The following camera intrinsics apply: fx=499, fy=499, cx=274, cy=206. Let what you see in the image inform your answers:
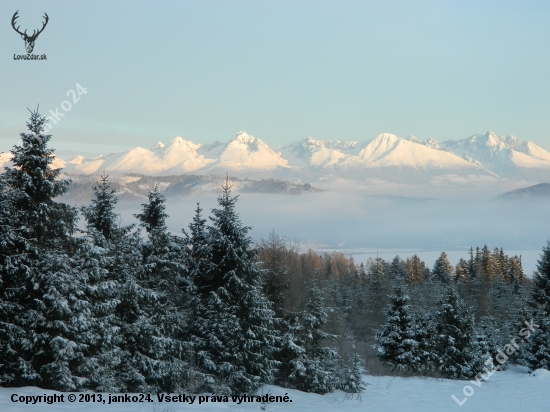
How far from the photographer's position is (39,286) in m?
17.2

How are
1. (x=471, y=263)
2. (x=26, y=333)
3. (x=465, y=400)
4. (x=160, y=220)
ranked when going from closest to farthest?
(x=26, y=333), (x=465, y=400), (x=160, y=220), (x=471, y=263)

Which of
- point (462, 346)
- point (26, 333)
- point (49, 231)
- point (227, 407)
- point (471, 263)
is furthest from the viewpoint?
point (471, 263)

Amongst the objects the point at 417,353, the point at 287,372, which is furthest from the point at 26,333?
the point at 417,353

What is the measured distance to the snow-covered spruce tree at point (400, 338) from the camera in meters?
34.5

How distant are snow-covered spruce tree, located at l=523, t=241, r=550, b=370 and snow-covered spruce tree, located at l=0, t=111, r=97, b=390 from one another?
3342cm

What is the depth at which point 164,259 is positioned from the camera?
73.0 feet

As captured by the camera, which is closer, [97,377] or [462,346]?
[97,377]

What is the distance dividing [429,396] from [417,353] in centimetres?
1468

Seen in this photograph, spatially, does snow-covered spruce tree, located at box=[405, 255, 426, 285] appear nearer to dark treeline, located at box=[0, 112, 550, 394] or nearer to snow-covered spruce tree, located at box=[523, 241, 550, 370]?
snow-covered spruce tree, located at box=[523, 241, 550, 370]

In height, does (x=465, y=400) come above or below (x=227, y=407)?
below

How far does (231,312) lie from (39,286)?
8.11 meters

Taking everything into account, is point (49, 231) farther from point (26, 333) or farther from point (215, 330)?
point (215, 330)

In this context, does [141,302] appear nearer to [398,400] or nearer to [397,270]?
[398,400]

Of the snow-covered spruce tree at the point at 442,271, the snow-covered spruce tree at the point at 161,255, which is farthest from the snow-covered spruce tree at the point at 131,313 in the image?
the snow-covered spruce tree at the point at 442,271
